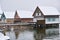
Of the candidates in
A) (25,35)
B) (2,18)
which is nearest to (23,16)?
(2,18)

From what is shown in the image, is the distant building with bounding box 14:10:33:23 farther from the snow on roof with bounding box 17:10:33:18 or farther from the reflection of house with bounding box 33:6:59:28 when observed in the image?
the reflection of house with bounding box 33:6:59:28

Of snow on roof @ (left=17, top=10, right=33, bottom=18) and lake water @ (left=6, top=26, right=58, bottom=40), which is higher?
snow on roof @ (left=17, top=10, right=33, bottom=18)

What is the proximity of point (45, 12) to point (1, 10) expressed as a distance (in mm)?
7041

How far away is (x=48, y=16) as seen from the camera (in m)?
16.0

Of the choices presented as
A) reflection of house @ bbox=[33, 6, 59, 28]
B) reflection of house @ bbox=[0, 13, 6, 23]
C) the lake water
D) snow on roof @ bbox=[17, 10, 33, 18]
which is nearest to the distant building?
snow on roof @ bbox=[17, 10, 33, 18]

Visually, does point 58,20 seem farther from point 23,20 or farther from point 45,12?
point 23,20

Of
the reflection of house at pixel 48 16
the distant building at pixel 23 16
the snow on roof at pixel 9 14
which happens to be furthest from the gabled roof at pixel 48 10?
the snow on roof at pixel 9 14

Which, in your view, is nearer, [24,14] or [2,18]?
[24,14]

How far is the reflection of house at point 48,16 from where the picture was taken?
16031 millimetres

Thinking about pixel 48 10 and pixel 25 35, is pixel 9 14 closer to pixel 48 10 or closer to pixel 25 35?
pixel 48 10

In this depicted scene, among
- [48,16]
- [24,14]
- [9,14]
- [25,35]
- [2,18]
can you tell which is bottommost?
[2,18]

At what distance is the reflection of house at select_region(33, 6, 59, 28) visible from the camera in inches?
631

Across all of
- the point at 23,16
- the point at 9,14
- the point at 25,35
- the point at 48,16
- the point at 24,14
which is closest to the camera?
the point at 25,35

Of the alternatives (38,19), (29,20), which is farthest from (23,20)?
(38,19)
